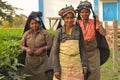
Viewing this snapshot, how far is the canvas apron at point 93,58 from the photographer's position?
7.55m

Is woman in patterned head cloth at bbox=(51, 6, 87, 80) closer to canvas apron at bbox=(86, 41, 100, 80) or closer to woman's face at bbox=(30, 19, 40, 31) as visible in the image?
woman's face at bbox=(30, 19, 40, 31)

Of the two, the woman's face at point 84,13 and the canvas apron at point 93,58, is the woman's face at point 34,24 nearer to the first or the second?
the woman's face at point 84,13

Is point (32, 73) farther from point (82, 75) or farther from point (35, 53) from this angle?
point (82, 75)

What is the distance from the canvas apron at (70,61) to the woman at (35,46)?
84 cm

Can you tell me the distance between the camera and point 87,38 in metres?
7.45

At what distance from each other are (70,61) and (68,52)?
14cm

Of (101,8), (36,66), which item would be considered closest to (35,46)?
(36,66)

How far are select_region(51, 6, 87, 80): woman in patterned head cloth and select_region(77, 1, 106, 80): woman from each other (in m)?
0.76

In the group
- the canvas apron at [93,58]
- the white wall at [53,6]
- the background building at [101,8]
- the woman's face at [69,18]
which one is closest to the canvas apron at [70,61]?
the woman's face at [69,18]

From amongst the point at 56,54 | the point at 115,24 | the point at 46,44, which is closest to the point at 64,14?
the point at 56,54

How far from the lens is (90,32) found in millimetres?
7480

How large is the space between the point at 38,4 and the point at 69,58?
21.9 meters

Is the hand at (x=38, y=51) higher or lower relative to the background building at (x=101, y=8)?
lower

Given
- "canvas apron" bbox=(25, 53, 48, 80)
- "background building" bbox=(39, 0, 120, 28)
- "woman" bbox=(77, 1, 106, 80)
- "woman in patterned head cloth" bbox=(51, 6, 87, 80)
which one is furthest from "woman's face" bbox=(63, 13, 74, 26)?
"background building" bbox=(39, 0, 120, 28)
